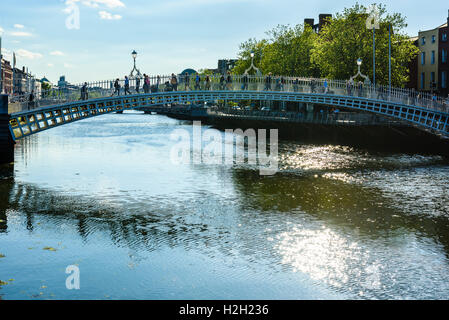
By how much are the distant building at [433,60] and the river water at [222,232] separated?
1226 inches

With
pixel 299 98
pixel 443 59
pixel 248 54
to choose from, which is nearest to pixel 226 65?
pixel 248 54

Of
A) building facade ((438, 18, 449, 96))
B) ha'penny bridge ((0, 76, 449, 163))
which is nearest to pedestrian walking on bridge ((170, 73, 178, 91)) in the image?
ha'penny bridge ((0, 76, 449, 163))

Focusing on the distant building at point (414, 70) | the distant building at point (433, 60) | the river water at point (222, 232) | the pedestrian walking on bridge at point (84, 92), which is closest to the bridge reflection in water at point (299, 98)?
the pedestrian walking on bridge at point (84, 92)

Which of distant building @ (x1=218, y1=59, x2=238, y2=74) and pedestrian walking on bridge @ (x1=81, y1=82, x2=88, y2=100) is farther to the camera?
distant building @ (x1=218, y1=59, x2=238, y2=74)

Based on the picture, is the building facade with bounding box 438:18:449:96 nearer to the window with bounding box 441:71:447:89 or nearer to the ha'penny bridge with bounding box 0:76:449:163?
the window with bounding box 441:71:447:89

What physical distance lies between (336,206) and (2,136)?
17543 mm

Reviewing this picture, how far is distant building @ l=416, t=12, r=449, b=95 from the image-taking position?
194 ft

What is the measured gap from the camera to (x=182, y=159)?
3425cm

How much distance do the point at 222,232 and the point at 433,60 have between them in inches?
2019

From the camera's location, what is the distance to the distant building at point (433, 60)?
59188 millimetres

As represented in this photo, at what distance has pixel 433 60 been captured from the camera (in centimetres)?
6128

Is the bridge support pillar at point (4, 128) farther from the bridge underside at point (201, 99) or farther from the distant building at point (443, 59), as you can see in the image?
the distant building at point (443, 59)

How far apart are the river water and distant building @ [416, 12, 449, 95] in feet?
102
